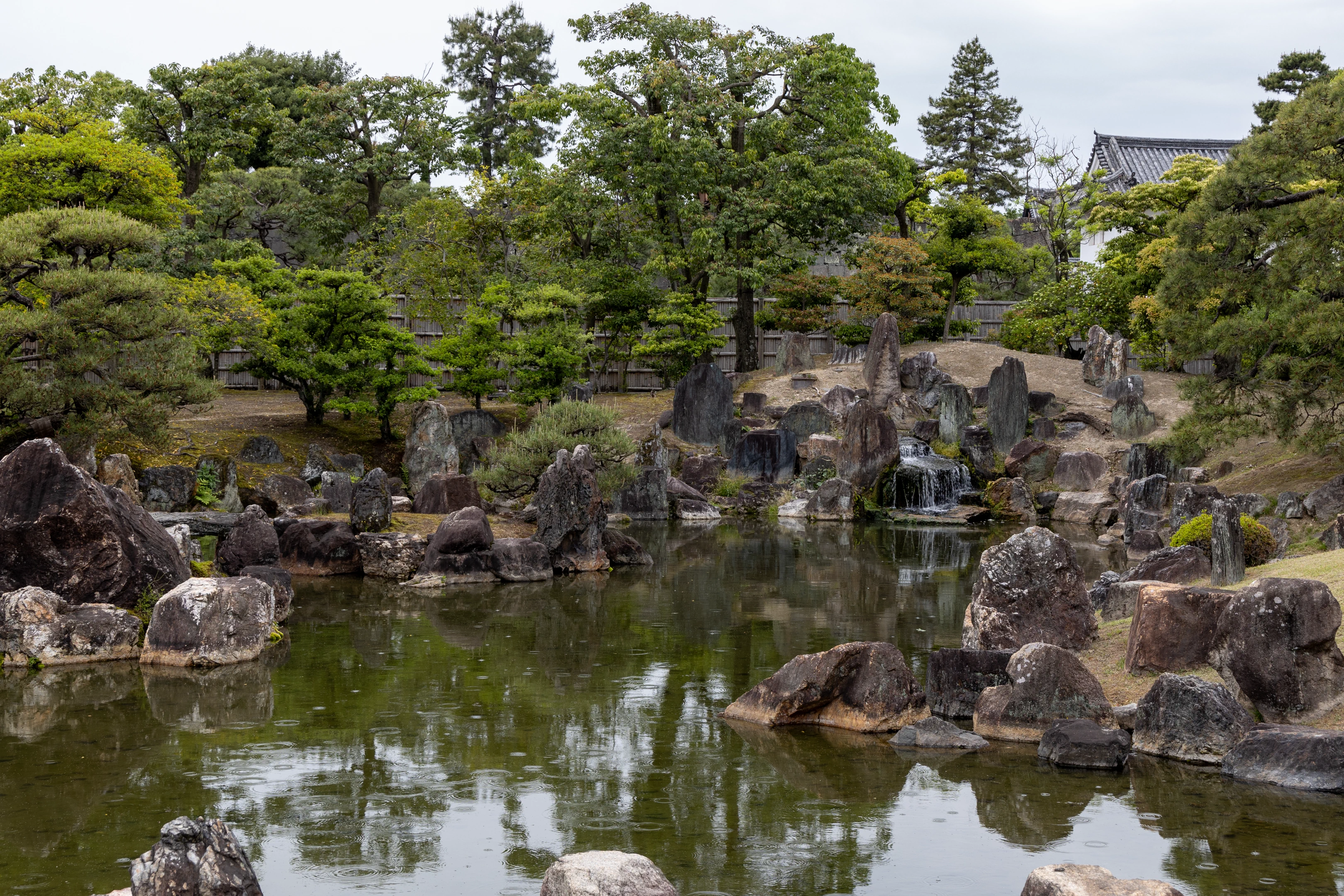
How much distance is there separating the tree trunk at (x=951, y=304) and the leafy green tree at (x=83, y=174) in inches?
923

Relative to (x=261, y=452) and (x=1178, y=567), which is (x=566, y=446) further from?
(x=1178, y=567)

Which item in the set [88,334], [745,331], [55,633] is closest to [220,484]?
[88,334]

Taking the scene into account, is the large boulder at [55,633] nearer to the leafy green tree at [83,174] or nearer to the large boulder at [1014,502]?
the leafy green tree at [83,174]

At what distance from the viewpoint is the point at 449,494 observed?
22375 millimetres

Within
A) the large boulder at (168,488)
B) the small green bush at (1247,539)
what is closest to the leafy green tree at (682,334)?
the large boulder at (168,488)

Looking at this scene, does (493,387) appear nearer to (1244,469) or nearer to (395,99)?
(395,99)

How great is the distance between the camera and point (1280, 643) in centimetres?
964

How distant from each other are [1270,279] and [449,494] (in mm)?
14641

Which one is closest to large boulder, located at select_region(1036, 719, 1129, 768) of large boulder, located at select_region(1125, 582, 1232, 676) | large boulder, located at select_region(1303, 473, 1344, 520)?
large boulder, located at select_region(1125, 582, 1232, 676)

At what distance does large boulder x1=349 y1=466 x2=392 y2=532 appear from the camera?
64.9ft

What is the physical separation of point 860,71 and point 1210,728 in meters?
28.8

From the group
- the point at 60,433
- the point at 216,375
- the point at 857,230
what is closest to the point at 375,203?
the point at 216,375

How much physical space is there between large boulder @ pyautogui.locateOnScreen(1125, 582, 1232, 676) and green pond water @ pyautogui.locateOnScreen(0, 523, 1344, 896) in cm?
166

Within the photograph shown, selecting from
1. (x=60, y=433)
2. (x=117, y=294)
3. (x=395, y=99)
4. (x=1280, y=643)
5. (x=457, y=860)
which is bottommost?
(x=457, y=860)
